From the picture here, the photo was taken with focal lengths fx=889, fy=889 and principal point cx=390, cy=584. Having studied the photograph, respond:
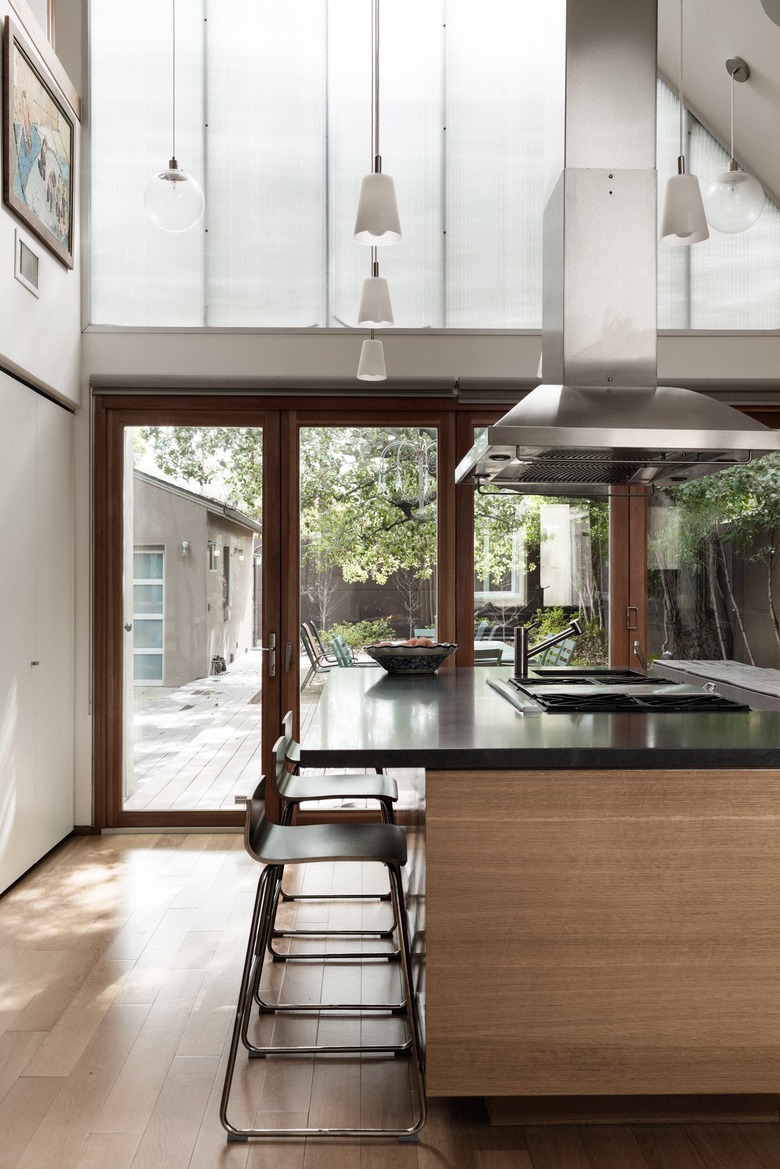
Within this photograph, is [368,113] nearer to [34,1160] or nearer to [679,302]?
[679,302]

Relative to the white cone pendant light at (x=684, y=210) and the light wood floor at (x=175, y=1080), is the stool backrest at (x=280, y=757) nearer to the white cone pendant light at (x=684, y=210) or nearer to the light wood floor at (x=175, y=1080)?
the light wood floor at (x=175, y=1080)

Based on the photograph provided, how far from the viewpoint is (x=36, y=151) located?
3.94m

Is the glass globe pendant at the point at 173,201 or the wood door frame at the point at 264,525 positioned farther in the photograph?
the wood door frame at the point at 264,525

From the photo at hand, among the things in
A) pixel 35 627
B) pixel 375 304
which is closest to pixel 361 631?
pixel 35 627

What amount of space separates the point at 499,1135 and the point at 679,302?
4.15 m

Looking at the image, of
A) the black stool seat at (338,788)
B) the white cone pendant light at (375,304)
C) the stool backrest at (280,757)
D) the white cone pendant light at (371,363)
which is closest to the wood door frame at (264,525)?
the white cone pendant light at (371,363)

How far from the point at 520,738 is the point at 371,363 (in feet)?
8.01

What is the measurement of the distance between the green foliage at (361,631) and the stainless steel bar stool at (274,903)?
2256mm

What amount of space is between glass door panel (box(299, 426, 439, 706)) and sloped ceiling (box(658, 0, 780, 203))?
2196 millimetres


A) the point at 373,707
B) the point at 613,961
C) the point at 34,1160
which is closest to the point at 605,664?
the point at 373,707

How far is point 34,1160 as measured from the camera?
2.03 m

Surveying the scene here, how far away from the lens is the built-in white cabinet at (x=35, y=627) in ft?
12.4

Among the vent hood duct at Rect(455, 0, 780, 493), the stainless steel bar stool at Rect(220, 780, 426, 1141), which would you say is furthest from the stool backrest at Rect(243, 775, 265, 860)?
the vent hood duct at Rect(455, 0, 780, 493)

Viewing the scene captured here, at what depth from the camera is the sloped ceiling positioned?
12.9ft
